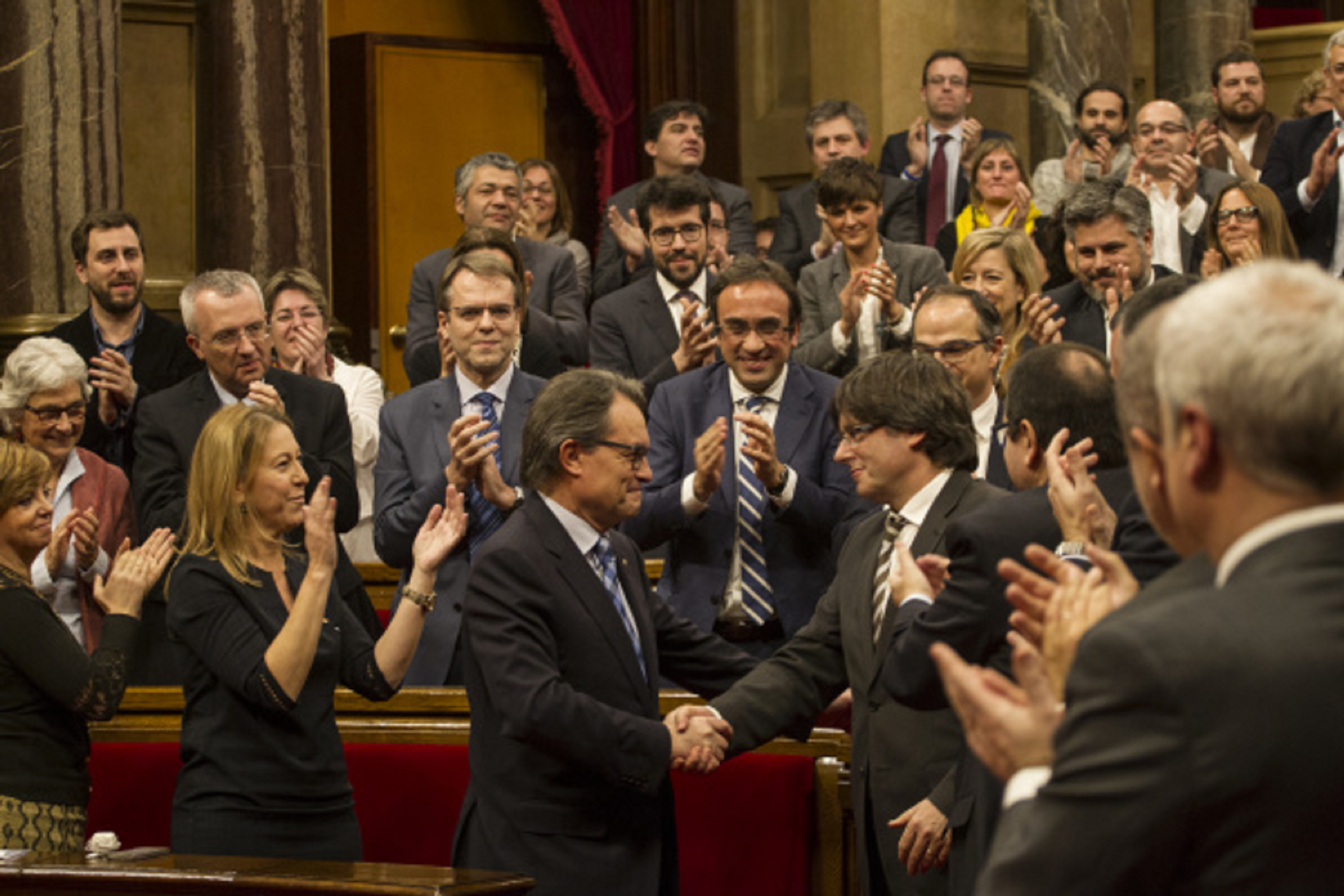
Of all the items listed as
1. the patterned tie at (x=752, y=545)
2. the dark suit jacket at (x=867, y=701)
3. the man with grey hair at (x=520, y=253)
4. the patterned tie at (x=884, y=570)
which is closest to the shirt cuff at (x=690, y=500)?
the patterned tie at (x=752, y=545)

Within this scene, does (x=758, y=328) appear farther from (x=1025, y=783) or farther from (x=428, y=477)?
(x=1025, y=783)

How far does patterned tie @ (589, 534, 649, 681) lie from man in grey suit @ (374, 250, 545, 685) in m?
1.06

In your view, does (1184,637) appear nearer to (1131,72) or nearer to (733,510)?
(733,510)

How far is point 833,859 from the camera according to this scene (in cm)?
381

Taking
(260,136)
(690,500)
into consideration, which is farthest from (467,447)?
(260,136)

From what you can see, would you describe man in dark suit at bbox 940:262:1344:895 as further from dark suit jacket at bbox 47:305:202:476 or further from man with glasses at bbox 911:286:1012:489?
dark suit jacket at bbox 47:305:202:476

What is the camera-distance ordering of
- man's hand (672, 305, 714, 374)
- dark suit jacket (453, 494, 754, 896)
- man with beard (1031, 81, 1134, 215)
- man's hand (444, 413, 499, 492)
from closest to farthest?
1. dark suit jacket (453, 494, 754, 896)
2. man's hand (444, 413, 499, 492)
3. man's hand (672, 305, 714, 374)
4. man with beard (1031, 81, 1134, 215)

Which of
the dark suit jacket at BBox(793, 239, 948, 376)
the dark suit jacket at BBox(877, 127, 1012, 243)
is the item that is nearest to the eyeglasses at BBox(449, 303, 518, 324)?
the dark suit jacket at BBox(793, 239, 948, 376)

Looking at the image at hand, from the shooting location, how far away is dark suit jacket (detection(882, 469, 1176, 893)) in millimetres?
2988

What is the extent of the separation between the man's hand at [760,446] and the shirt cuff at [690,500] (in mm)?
142

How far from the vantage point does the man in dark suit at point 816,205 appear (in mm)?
6703

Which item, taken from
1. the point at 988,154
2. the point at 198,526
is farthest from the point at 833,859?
the point at 988,154

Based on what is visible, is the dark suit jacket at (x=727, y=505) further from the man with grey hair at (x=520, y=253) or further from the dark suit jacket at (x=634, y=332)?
the man with grey hair at (x=520, y=253)

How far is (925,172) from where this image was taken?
7.29 metres
